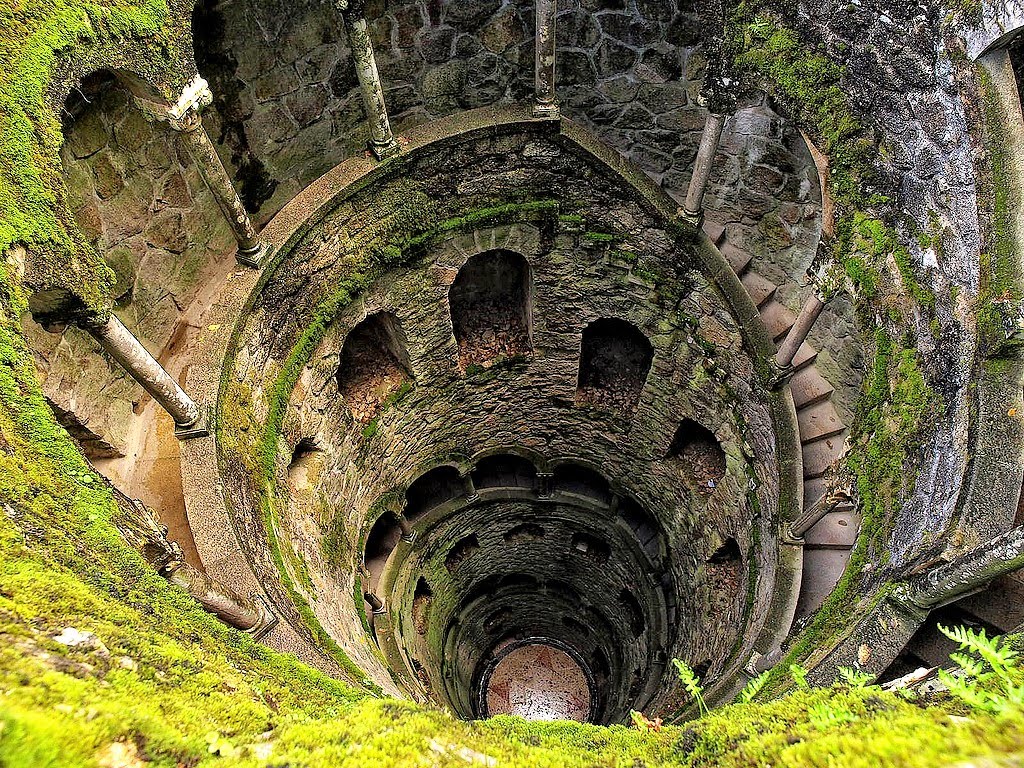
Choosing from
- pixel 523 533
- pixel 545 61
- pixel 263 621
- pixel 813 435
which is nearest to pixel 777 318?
pixel 813 435

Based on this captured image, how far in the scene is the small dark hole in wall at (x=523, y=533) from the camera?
13648mm

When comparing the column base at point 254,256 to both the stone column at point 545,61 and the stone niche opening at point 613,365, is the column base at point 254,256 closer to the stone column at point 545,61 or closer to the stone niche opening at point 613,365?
the stone column at point 545,61

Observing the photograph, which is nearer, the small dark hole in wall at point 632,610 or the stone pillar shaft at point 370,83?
the stone pillar shaft at point 370,83

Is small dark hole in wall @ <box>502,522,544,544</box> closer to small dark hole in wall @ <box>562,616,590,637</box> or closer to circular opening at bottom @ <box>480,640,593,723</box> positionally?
small dark hole in wall @ <box>562,616,590,637</box>

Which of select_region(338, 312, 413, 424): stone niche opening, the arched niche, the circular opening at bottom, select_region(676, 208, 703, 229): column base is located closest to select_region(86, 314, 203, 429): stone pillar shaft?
select_region(338, 312, 413, 424): stone niche opening

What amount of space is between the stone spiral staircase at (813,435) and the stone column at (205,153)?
6.94m

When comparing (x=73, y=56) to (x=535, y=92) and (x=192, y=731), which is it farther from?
(x=535, y=92)

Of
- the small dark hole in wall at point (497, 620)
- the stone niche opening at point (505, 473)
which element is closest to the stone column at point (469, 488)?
the stone niche opening at point (505, 473)

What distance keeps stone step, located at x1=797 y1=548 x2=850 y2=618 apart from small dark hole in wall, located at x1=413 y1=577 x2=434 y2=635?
7364 millimetres

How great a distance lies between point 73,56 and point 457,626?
42.1 feet

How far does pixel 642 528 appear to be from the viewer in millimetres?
12227

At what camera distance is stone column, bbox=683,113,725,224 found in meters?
7.54

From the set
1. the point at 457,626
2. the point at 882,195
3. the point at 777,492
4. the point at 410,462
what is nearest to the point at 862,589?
the point at 777,492

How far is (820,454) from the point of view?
26.7ft
